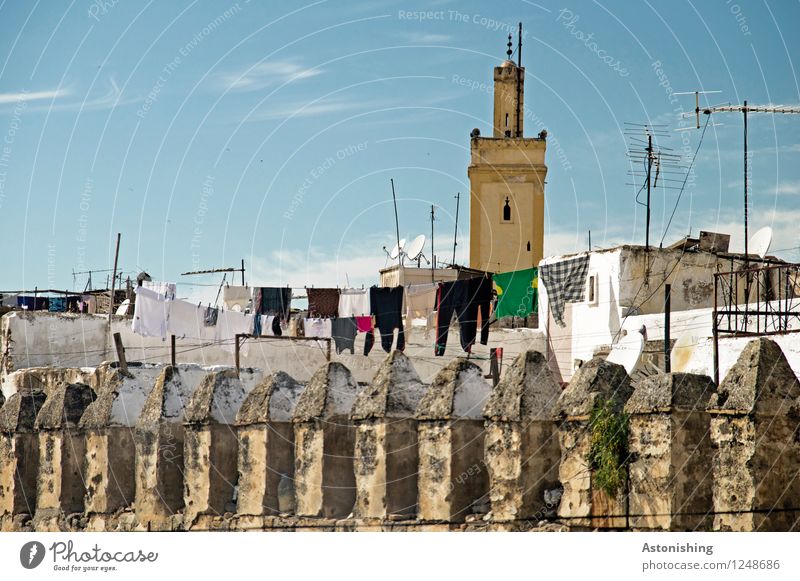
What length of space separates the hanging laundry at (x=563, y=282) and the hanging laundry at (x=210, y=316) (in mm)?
8266

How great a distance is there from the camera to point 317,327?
3231 cm

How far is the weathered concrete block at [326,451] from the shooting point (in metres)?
17.9

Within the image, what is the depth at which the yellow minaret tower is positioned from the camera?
1987 inches

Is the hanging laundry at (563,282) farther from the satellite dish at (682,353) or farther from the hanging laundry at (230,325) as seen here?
the satellite dish at (682,353)

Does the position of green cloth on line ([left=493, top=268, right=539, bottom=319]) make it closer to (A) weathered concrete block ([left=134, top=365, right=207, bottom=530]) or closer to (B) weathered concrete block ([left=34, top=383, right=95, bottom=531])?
(B) weathered concrete block ([left=34, top=383, right=95, bottom=531])

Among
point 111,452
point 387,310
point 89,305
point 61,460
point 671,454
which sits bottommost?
point 61,460

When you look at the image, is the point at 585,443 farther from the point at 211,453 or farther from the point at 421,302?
the point at 421,302

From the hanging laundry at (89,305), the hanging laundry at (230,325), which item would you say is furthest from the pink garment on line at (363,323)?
the hanging laundry at (89,305)

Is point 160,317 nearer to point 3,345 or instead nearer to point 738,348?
point 3,345

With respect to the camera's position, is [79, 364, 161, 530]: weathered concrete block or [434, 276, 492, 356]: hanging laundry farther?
[434, 276, 492, 356]: hanging laundry

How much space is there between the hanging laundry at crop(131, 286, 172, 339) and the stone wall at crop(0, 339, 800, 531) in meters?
6.73

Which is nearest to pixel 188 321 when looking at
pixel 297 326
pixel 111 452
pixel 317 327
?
pixel 297 326

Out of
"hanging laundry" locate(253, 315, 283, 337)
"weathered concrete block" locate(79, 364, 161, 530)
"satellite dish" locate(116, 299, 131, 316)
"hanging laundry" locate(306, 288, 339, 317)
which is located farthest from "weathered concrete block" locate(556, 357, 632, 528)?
"satellite dish" locate(116, 299, 131, 316)

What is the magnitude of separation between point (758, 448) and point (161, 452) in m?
9.48
